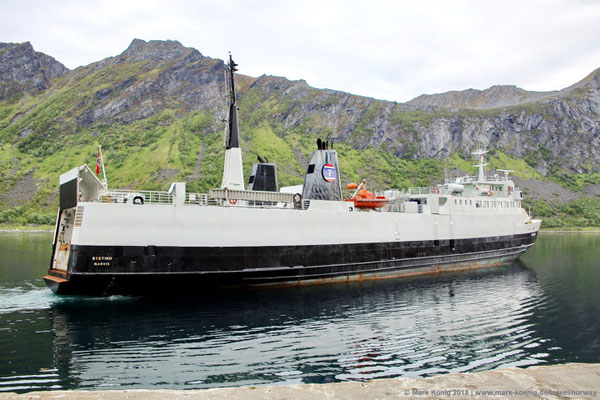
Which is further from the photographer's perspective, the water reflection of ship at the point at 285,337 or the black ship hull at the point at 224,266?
the black ship hull at the point at 224,266

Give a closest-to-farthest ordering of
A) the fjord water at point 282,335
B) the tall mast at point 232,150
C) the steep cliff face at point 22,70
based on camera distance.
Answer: the fjord water at point 282,335 → the tall mast at point 232,150 → the steep cliff face at point 22,70

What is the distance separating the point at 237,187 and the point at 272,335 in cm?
1167

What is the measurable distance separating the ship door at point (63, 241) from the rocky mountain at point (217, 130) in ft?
243

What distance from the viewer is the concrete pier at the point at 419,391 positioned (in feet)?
17.7

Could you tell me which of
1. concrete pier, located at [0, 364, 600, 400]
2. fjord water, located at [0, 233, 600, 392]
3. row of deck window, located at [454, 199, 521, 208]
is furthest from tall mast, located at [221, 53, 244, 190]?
concrete pier, located at [0, 364, 600, 400]

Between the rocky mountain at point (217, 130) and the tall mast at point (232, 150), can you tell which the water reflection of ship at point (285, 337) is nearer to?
the tall mast at point (232, 150)

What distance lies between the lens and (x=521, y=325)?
14.3 m

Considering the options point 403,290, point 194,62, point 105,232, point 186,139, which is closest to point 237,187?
point 105,232

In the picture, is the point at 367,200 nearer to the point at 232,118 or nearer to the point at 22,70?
the point at 232,118

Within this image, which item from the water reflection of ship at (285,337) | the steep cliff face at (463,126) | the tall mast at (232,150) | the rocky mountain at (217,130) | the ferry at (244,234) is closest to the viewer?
the water reflection of ship at (285,337)

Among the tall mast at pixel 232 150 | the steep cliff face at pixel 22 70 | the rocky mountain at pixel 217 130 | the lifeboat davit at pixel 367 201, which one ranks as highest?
the steep cliff face at pixel 22 70

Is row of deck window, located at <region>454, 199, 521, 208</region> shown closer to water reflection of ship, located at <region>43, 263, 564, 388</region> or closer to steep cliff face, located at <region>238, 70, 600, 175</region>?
water reflection of ship, located at <region>43, 263, 564, 388</region>

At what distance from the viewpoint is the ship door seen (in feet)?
57.4

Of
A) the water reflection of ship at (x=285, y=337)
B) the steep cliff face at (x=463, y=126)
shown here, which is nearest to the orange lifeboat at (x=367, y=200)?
the water reflection of ship at (x=285, y=337)
